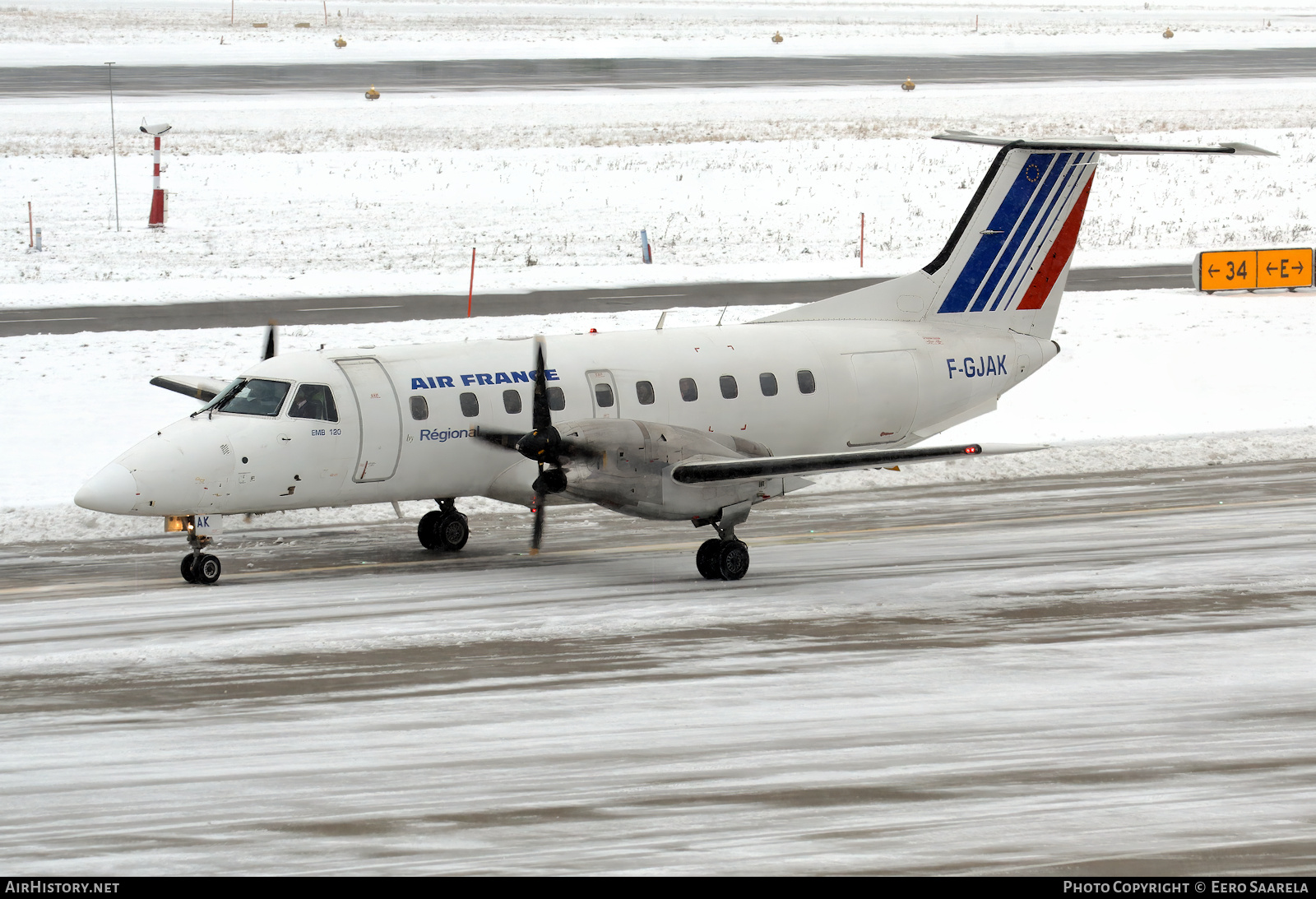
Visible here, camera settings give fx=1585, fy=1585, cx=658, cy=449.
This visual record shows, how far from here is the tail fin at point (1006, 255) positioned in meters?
23.8

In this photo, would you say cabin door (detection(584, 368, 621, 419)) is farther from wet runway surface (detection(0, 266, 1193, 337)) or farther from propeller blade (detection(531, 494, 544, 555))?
wet runway surface (detection(0, 266, 1193, 337))

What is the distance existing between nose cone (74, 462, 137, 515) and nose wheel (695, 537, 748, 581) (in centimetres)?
681

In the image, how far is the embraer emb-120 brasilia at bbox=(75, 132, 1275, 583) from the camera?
19078mm

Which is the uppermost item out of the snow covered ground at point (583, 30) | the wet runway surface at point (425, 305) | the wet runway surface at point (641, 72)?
the snow covered ground at point (583, 30)

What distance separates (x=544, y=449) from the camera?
18922 millimetres

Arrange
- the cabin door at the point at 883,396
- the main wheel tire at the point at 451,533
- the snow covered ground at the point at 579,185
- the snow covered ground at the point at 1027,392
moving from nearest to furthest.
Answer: the main wheel tire at the point at 451,533
the cabin door at the point at 883,396
the snow covered ground at the point at 1027,392
the snow covered ground at the point at 579,185

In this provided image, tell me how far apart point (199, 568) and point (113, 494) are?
1.57 m

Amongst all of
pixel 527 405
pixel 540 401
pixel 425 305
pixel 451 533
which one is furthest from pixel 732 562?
pixel 425 305

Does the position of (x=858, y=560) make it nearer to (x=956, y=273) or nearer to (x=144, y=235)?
A: (x=956, y=273)

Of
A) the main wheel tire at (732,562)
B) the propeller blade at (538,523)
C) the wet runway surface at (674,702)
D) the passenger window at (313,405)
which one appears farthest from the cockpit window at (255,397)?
the main wheel tire at (732,562)

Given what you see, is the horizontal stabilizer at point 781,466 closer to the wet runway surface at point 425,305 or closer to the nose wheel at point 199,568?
the nose wheel at point 199,568

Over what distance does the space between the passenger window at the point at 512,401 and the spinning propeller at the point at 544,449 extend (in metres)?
1.11

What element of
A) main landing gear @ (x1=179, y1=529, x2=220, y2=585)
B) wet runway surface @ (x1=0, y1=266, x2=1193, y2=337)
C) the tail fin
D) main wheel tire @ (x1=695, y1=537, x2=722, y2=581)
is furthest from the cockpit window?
wet runway surface @ (x1=0, y1=266, x2=1193, y2=337)

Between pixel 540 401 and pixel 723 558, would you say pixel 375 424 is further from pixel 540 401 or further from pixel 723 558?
pixel 723 558
